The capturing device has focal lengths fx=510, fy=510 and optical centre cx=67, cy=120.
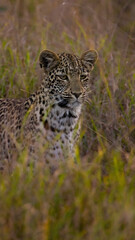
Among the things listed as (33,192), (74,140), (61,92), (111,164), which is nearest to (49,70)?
(61,92)

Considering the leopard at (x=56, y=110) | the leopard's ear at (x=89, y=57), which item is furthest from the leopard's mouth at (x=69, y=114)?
the leopard's ear at (x=89, y=57)

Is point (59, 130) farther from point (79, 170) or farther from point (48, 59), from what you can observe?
point (79, 170)

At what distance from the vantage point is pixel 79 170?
4.32m

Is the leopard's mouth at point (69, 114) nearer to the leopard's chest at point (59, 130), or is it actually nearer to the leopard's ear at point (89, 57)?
the leopard's chest at point (59, 130)

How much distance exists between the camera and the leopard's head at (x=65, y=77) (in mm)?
5273

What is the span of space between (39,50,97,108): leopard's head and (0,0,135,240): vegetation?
1.41 feet

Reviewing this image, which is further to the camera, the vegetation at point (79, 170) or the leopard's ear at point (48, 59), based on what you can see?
the leopard's ear at point (48, 59)

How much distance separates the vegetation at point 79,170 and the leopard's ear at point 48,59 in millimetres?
620

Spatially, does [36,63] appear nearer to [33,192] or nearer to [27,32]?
[27,32]

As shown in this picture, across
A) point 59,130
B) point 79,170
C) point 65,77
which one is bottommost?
Result: point 79,170

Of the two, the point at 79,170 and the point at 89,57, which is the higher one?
the point at 89,57

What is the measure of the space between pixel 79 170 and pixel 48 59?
158 centimetres

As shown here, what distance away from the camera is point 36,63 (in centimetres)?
727

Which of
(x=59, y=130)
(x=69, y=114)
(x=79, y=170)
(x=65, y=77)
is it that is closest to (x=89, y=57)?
(x=65, y=77)
